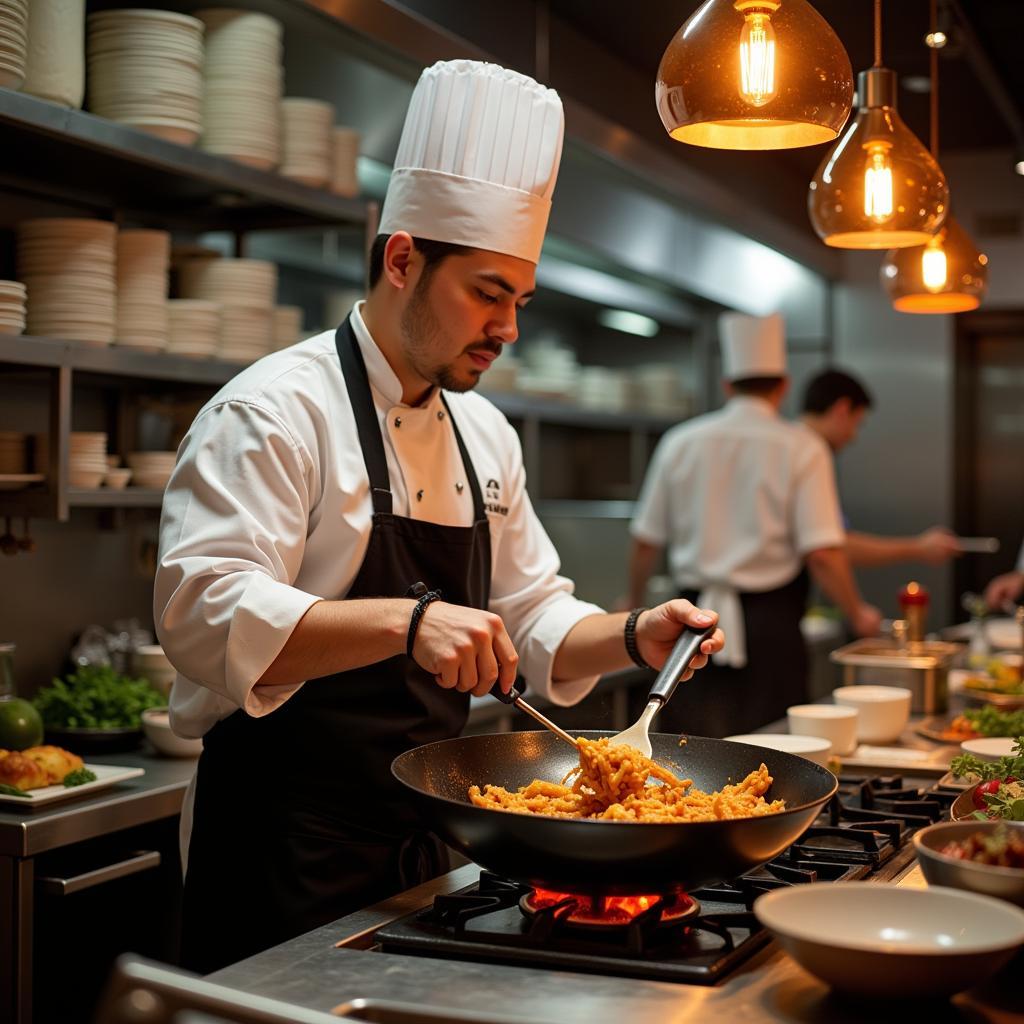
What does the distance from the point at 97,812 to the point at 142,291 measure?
109 cm

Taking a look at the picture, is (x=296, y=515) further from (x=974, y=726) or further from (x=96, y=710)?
(x=974, y=726)

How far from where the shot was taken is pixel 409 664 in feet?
5.83

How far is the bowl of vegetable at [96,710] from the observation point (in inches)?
103

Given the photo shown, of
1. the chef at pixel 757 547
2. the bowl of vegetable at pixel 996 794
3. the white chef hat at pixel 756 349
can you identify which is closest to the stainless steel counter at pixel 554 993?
the bowl of vegetable at pixel 996 794

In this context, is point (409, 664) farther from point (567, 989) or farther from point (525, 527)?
point (567, 989)

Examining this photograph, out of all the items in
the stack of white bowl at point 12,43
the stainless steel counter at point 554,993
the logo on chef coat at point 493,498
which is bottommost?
the stainless steel counter at point 554,993

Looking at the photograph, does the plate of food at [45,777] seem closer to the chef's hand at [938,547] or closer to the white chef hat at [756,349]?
the white chef hat at [756,349]

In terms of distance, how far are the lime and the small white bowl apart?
64.9 inches

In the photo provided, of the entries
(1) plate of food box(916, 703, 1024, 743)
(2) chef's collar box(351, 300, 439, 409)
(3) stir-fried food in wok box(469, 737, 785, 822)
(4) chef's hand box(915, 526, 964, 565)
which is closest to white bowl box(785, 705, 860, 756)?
(1) plate of food box(916, 703, 1024, 743)

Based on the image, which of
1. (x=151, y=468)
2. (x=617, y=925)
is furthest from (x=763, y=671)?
(x=617, y=925)

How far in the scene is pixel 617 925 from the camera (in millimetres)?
1265

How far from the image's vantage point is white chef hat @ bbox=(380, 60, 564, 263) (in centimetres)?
190

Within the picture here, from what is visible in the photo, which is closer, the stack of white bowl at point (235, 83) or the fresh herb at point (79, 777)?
the fresh herb at point (79, 777)

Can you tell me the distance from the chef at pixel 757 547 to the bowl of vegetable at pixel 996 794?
2.57m
